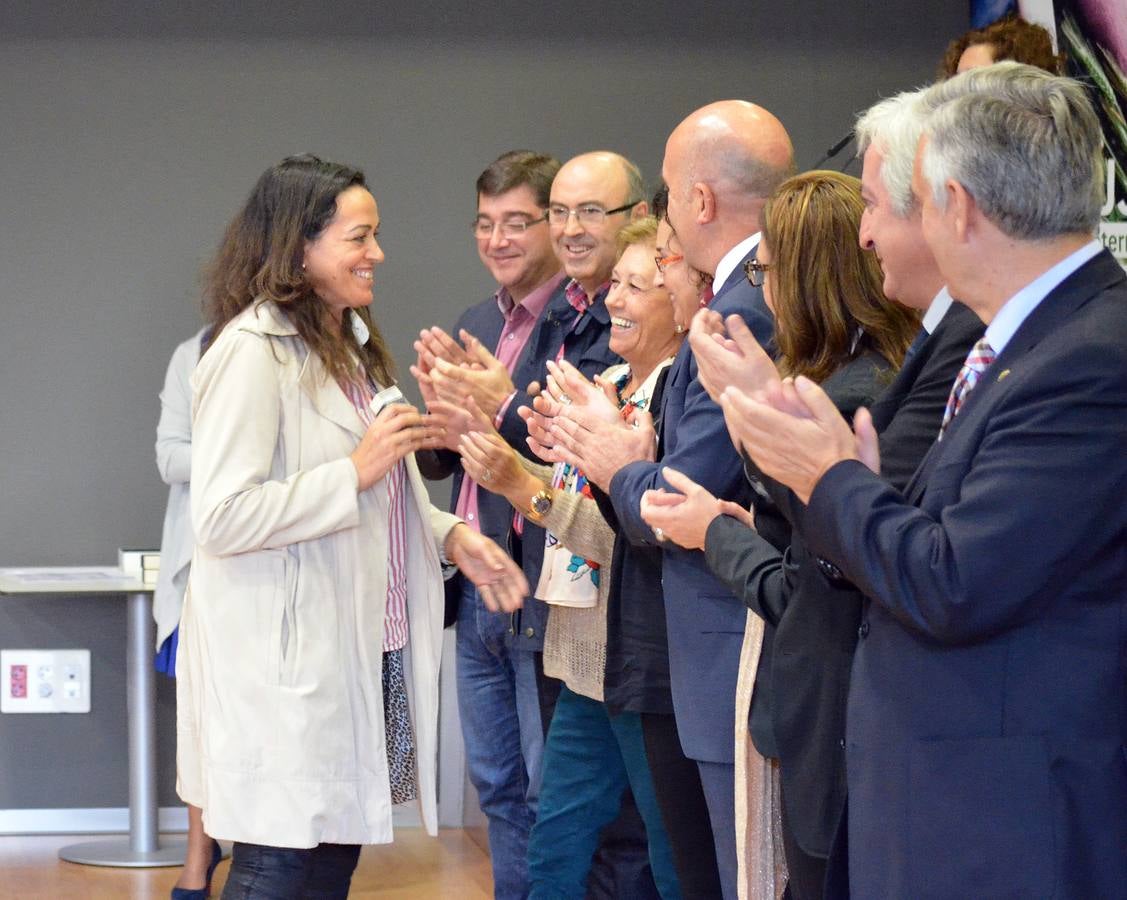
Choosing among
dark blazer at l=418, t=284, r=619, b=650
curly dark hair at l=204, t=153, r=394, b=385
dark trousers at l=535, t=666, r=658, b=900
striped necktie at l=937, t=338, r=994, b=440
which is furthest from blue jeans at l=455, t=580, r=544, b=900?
striped necktie at l=937, t=338, r=994, b=440

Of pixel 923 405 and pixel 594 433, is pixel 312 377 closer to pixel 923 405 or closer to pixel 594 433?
pixel 594 433

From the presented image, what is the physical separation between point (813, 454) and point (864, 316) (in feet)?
1.68

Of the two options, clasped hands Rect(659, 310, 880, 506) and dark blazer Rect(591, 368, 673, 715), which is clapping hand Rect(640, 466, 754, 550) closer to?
dark blazer Rect(591, 368, 673, 715)

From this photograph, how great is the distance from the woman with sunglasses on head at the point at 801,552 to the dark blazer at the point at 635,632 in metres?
0.30

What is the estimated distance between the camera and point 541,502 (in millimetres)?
2844

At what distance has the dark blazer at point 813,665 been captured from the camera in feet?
6.07

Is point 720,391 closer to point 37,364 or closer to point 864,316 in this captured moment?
point 864,316

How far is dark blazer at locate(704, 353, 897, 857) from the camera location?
1849 millimetres

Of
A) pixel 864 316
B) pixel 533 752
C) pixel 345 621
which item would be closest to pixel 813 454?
pixel 864 316

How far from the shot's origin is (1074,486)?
143 centimetres

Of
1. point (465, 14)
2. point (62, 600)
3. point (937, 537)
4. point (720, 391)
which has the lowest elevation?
point (62, 600)

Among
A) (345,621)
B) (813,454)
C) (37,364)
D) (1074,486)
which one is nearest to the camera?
(1074,486)

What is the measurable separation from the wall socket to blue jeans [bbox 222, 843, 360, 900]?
2469 mm

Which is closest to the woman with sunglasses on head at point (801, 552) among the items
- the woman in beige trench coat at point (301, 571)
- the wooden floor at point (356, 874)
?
the woman in beige trench coat at point (301, 571)
